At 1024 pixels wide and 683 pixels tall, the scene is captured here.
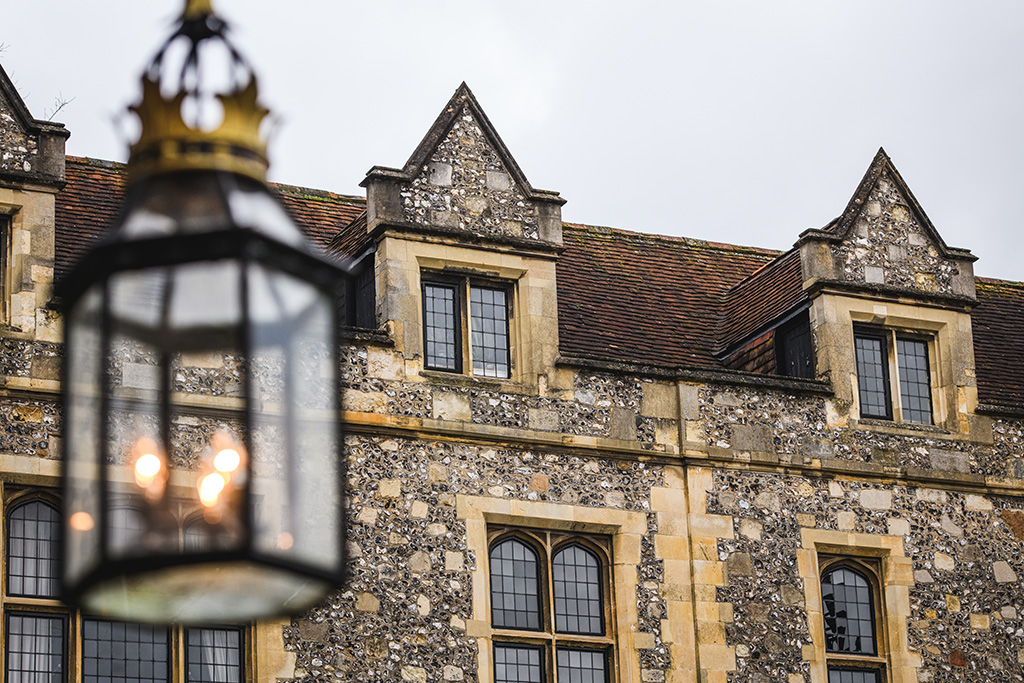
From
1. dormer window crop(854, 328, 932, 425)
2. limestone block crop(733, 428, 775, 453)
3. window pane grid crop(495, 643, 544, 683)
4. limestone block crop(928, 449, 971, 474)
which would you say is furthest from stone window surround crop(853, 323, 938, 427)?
window pane grid crop(495, 643, 544, 683)

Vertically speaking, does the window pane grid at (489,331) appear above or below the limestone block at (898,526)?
above

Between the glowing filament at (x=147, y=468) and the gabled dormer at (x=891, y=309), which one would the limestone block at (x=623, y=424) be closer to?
the gabled dormer at (x=891, y=309)

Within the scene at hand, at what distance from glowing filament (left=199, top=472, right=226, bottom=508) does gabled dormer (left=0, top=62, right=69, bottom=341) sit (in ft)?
29.0

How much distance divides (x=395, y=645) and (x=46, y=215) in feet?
12.6

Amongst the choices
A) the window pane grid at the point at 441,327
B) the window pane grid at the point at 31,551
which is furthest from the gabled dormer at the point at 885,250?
the window pane grid at the point at 31,551

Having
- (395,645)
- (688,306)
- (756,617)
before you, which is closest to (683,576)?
(756,617)

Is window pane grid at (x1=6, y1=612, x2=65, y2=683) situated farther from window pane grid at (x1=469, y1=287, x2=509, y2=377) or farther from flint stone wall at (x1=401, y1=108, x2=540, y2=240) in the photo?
flint stone wall at (x1=401, y1=108, x2=540, y2=240)

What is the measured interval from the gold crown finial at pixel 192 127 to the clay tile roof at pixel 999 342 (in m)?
12.2

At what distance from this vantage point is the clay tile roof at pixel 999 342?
633 inches

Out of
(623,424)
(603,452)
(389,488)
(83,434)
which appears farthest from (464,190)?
(83,434)

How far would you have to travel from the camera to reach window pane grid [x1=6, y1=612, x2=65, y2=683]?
11586mm

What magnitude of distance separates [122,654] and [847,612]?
5.59 meters

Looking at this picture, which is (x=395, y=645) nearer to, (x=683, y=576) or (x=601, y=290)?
(x=683, y=576)

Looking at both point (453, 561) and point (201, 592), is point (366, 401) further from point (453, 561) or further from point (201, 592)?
point (201, 592)
